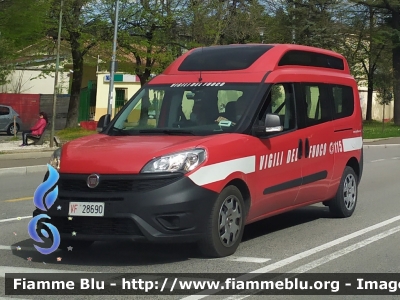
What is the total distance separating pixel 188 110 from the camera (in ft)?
28.6

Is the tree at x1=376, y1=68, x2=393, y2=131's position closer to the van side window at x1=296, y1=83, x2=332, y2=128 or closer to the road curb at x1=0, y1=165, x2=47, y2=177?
the road curb at x1=0, y1=165, x2=47, y2=177

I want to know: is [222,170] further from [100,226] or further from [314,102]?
[314,102]

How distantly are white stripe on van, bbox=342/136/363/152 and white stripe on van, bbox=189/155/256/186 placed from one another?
2.80 metres

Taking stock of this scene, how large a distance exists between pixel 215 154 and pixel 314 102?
8.50ft

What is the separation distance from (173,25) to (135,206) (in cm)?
2897

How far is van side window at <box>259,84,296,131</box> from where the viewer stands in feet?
28.9

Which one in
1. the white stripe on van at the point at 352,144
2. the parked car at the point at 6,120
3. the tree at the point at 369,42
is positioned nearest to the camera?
the white stripe on van at the point at 352,144

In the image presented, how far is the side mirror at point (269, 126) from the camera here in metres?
8.33

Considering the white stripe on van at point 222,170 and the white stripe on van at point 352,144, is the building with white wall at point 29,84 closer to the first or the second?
the white stripe on van at point 352,144

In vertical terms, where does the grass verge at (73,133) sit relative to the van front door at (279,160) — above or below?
below

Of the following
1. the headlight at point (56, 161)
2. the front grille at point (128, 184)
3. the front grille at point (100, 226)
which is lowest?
the front grille at point (100, 226)

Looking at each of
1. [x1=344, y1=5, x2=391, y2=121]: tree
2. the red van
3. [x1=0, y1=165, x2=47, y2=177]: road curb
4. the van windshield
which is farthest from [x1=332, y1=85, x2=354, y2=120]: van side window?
[x1=344, y1=5, x2=391, y2=121]: tree

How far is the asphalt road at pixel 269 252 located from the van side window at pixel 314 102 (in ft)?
4.43

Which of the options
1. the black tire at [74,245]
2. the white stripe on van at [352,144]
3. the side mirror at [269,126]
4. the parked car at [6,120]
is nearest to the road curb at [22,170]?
the white stripe on van at [352,144]
